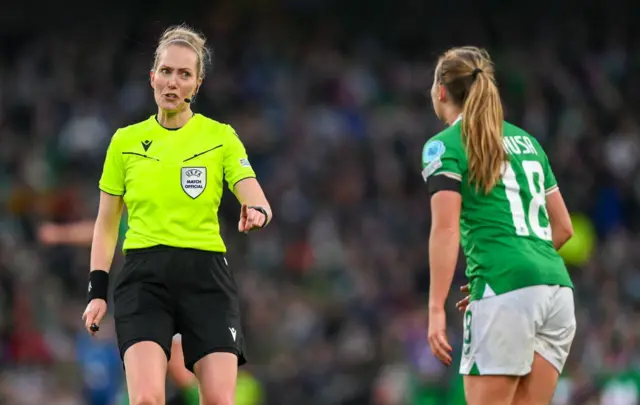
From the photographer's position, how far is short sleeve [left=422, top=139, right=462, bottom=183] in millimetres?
6035

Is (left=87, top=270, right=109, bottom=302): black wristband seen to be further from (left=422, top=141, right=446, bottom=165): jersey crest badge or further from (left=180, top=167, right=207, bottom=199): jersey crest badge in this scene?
(left=422, top=141, right=446, bottom=165): jersey crest badge

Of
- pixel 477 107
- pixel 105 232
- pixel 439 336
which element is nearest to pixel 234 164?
pixel 105 232

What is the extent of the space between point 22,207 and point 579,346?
22.2 feet

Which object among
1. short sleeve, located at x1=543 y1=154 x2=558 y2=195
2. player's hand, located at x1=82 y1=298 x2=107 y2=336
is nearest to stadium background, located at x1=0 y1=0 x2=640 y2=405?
short sleeve, located at x1=543 y1=154 x2=558 y2=195

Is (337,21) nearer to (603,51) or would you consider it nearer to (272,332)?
(603,51)

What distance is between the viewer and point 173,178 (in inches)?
247

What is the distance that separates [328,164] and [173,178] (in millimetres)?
10748

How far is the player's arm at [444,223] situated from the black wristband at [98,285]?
1.58 m

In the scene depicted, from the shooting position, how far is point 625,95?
18500 mm

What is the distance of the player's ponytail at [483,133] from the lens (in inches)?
238

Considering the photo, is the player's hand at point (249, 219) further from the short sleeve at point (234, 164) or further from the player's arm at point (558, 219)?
the player's arm at point (558, 219)

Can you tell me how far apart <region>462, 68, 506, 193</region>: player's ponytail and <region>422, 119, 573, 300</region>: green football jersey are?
0.04m

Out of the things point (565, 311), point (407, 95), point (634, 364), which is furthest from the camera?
point (407, 95)

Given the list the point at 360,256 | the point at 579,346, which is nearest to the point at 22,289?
the point at 360,256
